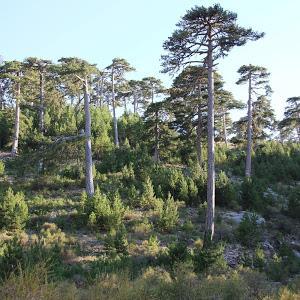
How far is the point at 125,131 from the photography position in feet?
136

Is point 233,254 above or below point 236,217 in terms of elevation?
below

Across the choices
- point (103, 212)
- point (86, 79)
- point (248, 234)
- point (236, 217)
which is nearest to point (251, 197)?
point (236, 217)

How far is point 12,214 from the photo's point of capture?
720 inches

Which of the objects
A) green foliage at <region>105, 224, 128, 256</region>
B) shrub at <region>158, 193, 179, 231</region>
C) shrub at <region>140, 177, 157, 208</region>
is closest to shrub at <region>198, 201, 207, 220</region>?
shrub at <region>158, 193, 179, 231</region>

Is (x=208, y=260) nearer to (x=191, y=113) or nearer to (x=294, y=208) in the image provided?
(x=294, y=208)

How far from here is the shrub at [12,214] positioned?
18016 mm

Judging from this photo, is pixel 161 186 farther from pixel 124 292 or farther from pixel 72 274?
pixel 124 292

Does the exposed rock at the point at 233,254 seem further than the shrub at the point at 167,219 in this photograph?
No

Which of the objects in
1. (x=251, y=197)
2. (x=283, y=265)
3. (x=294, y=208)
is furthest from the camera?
(x=251, y=197)

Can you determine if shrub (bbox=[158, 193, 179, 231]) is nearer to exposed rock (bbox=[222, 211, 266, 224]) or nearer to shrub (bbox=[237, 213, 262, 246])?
shrub (bbox=[237, 213, 262, 246])

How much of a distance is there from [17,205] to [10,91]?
18.8 meters

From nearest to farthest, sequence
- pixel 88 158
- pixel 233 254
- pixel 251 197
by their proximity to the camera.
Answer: pixel 233 254
pixel 88 158
pixel 251 197

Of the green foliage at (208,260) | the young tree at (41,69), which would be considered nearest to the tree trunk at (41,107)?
the young tree at (41,69)

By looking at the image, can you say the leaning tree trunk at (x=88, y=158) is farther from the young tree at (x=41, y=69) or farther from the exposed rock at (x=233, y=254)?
the young tree at (x=41, y=69)
